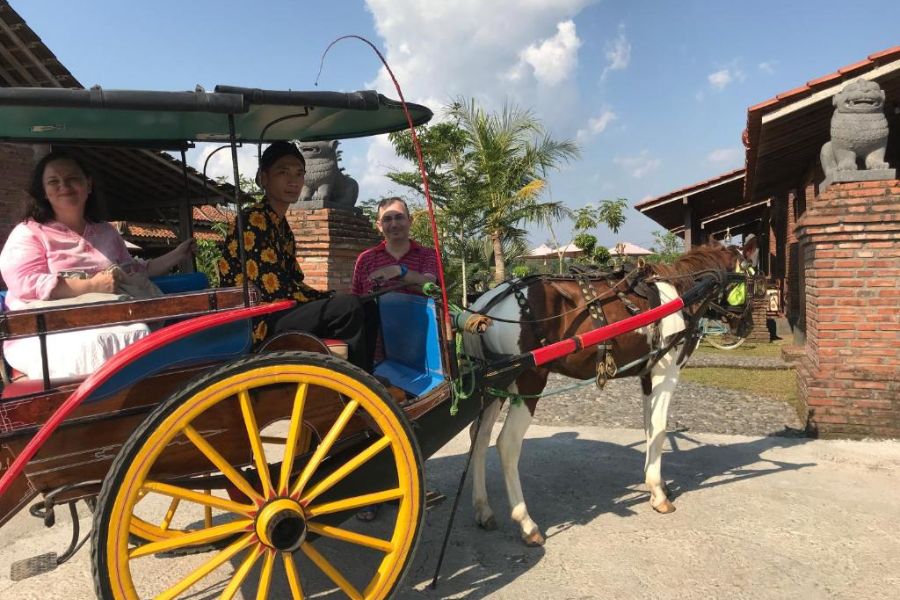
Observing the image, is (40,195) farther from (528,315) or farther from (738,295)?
(738,295)

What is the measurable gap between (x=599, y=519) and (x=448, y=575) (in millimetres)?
1059

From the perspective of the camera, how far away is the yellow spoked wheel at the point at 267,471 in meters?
1.81

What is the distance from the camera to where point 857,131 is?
4.89 meters

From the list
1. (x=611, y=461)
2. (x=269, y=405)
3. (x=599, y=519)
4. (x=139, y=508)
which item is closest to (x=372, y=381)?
(x=269, y=405)

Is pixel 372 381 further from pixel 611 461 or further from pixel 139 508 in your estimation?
pixel 611 461

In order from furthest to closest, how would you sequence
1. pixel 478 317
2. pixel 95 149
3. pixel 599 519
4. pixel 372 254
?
pixel 372 254 → pixel 599 519 → pixel 95 149 → pixel 478 317

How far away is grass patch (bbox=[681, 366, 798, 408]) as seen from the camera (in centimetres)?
673

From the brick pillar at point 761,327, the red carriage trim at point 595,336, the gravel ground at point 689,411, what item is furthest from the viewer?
the brick pillar at point 761,327

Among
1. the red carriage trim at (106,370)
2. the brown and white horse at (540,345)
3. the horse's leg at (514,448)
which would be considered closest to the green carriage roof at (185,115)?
the red carriage trim at (106,370)

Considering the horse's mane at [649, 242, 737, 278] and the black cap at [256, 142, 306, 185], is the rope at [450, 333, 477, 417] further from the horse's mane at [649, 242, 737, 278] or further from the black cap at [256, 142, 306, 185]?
the horse's mane at [649, 242, 737, 278]

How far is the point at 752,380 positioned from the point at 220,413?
7.18 m

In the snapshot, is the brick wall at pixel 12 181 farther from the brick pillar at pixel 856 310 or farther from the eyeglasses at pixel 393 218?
the brick pillar at pixel 856 310

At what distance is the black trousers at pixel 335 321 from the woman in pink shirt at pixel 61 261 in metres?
0.57

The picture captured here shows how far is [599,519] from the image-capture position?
341cm
